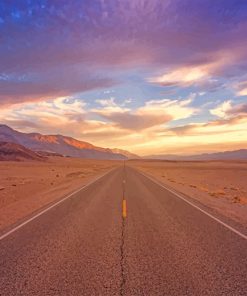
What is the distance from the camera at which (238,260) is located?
6.96 meters

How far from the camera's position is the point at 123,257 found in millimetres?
7191

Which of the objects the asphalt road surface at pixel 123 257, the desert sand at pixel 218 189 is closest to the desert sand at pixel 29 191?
the asphalt road surface at pixel 123 257

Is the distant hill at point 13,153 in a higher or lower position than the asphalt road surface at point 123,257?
higher

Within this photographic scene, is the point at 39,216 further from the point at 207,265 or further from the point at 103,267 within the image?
the point at 207,265

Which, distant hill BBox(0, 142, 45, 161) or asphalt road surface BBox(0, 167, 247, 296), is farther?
distant hill BBox(0, 142, 45, 161)

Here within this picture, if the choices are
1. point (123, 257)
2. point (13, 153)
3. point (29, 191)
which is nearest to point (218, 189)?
point (29, 191)

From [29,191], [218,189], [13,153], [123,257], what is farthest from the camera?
[13,153]

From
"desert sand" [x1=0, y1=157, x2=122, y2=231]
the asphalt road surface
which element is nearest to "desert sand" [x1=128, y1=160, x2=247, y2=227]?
the asphalt road surface

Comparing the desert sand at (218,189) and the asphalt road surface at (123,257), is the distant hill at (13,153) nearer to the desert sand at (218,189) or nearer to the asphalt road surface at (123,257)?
the desert sand at (218,189)

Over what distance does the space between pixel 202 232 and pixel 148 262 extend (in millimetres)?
3371

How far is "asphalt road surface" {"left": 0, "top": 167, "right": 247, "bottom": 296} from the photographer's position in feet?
18.1

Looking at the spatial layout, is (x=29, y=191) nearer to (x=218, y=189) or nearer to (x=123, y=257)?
(x=218, y=189)

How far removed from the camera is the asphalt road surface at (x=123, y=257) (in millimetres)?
5516

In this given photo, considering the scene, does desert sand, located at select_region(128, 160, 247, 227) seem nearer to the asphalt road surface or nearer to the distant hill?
the asphalt road surface
